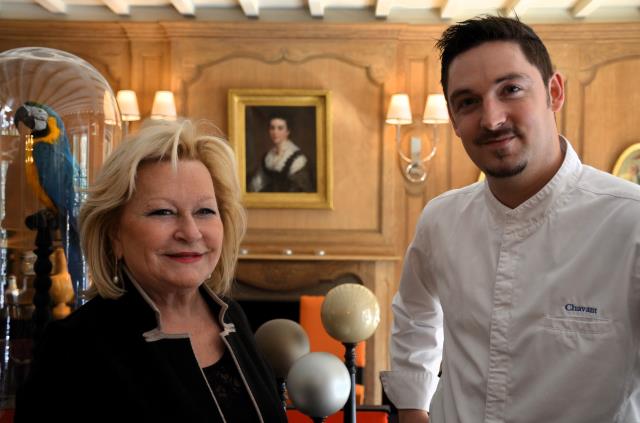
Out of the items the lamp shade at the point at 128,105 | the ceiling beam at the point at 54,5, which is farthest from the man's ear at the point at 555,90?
the ceiling beam at the point at 54,5

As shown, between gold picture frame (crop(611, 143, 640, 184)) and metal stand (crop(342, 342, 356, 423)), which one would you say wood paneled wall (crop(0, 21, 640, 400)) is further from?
metal stand (crop(342, 342, 356, 423))

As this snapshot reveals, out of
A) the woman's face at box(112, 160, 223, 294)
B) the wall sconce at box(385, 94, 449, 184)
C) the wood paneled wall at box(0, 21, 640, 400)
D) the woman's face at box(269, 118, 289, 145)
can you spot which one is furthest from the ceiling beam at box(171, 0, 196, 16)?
the woman's face at box(112, 160, 223, 294)

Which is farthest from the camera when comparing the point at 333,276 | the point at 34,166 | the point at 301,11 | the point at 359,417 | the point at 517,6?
the point at 301,11

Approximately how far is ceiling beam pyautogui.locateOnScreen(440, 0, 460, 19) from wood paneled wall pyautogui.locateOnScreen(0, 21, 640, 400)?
0.37 ft

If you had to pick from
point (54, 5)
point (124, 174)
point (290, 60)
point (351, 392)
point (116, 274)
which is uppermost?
point (54, 5)

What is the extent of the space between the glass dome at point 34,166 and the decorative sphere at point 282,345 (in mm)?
737

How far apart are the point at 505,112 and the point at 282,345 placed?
696 millimetres

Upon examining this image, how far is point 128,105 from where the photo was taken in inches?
201

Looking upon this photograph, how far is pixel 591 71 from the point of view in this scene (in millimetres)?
5336

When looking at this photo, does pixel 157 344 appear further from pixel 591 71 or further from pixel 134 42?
pixel 591 71

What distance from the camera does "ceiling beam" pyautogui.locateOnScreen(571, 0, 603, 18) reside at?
488 centimetres

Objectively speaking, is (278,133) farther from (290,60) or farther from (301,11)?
(301,11)

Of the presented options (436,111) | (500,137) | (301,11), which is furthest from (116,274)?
(301,11)

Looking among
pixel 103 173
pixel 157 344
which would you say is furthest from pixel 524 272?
pixel 103 173
